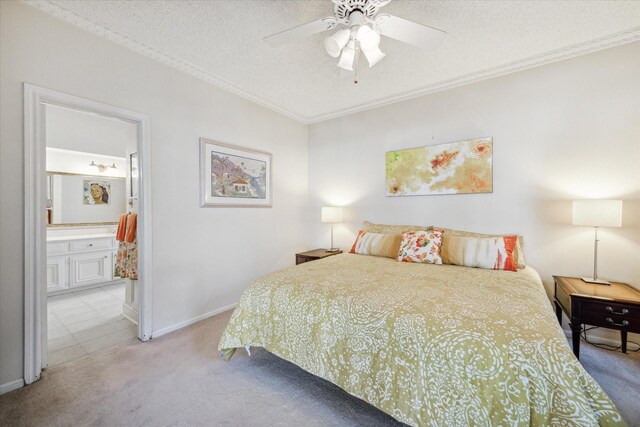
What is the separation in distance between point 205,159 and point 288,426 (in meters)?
2.53

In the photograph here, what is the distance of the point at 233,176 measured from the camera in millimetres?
3164

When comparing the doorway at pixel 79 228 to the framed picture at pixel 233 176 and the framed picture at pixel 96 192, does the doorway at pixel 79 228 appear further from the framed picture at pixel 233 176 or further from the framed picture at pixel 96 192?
the framed picture at pixel 233 176

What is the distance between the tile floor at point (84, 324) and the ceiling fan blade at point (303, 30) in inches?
114

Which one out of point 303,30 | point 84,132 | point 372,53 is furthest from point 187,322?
point 84,132

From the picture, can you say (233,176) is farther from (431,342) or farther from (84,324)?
(431,342)

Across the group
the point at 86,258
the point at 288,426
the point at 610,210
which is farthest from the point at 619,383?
the point at 86,258

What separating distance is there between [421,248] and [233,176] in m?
2.31

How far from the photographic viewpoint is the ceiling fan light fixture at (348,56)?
1.85m

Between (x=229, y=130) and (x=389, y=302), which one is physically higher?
(x=229, y=130)

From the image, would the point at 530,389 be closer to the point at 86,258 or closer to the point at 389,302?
the point at 389,302

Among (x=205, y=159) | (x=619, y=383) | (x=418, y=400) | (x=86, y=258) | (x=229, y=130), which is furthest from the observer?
(x=86, y=258)

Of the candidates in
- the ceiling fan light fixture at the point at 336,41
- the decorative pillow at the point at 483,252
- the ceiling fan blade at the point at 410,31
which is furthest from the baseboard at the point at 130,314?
the ceiling fan blade at the point at 410,31

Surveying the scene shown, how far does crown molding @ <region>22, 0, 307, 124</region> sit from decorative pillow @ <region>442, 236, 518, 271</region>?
2927 millimetres

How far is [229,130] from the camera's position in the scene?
312 cm
